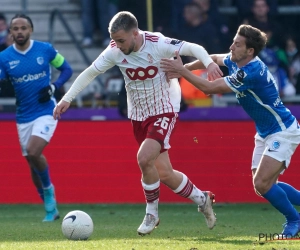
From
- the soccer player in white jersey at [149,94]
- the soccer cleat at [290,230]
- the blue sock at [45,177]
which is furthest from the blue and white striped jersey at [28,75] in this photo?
the soccer cleat at [290,230]

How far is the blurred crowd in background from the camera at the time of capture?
42.1ft

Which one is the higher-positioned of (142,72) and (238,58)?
(238,58)

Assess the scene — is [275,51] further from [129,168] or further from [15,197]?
[15,197]

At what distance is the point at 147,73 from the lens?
316 inches

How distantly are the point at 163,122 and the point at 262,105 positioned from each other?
1.09 meters

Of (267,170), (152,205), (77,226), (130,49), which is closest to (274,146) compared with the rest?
(267,170)

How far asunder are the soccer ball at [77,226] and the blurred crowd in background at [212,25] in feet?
18.5

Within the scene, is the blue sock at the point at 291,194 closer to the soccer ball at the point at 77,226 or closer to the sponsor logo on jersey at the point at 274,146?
the sponsor logo on jersey at the point at 274,146

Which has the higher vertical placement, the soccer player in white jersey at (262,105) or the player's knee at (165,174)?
the soccer player in white jersey at (262,105)

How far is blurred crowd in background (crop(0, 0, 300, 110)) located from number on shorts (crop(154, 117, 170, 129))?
471cm

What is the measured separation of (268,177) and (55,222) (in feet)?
10.4

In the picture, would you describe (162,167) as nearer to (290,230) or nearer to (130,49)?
(130,49)

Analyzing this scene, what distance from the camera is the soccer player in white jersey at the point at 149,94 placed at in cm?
774

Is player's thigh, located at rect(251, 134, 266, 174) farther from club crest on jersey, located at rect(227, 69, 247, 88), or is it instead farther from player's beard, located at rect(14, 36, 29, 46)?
player's beard, located at rect(14, 36, 29, 46)
